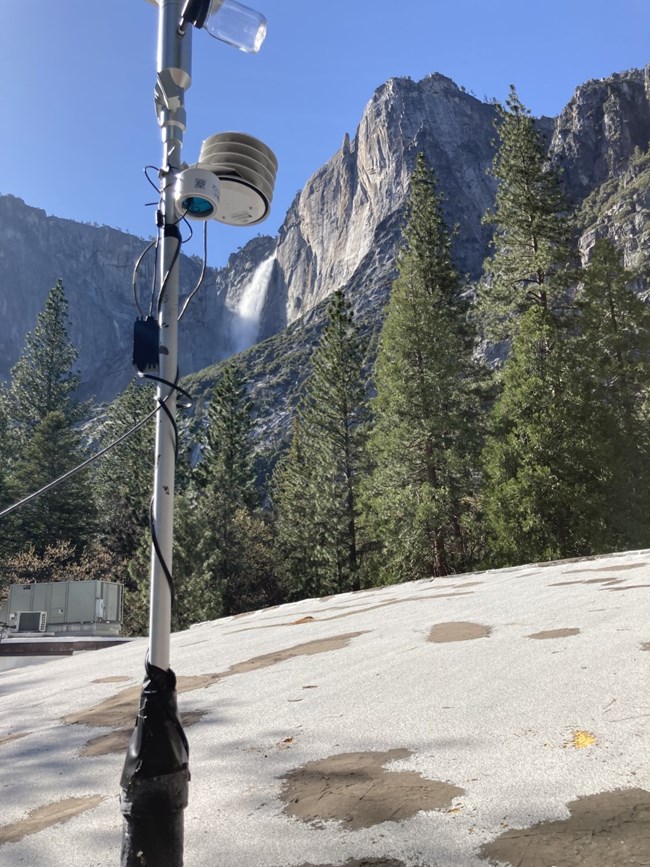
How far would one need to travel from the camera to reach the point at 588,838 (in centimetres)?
193

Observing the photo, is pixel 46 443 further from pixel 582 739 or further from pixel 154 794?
pixel 154 794

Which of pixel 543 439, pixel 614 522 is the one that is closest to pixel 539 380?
pixel 543 439

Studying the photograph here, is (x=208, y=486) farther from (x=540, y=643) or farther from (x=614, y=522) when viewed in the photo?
(x=540, y=643)

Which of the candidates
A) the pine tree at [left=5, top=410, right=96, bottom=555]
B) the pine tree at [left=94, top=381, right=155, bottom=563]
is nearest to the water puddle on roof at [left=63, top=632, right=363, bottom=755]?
the pine tree at [left=94, top=381, right=155, bottom=563]

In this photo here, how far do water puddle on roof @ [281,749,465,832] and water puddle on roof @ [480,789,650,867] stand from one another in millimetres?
329

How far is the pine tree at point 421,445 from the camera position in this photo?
61.0ft

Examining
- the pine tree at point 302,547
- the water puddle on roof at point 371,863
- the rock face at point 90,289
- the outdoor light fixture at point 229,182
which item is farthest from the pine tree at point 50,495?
the rock face at point 90,289

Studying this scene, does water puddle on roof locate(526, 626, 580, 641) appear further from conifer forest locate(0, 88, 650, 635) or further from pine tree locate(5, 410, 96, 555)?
pine tree locate(5, 410, 96, 555)

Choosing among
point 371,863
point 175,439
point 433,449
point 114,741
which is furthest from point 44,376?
point 371,863

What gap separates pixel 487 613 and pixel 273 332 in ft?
377

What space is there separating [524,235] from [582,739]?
843 inches

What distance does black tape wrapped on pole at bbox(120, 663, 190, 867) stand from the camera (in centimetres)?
180

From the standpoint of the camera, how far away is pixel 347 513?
1008 inches

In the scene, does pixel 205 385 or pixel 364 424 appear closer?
pixel 364 424
